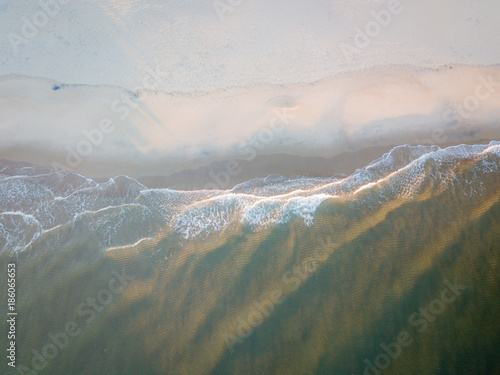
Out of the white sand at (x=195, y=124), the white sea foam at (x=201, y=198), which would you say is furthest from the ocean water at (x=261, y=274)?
the white sand at (x=195, y=124)

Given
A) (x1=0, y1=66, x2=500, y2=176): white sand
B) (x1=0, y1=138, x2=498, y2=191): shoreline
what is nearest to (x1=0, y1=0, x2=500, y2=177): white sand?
(x1=0, y1=66, x2=500, y2=176): white sand

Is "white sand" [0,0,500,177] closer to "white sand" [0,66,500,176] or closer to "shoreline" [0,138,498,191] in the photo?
"white sand" [0,66,500,176]

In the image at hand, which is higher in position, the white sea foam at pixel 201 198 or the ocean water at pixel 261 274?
the white sea foam at pixel 201 198

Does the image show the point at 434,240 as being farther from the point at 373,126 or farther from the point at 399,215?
the point at 373,126

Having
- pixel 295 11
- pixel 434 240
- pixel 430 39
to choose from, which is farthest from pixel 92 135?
pixel 430 39

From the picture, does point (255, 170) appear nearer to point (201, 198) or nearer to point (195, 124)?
point (201, 198)

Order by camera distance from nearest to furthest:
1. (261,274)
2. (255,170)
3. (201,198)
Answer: (261,274) < (201,198) < (255,170)

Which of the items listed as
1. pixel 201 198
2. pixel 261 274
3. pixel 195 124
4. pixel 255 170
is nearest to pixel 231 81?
pixel 195 124

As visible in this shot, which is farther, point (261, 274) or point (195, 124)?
point (195, 124)

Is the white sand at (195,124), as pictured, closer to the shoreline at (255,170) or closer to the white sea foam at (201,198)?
the shoreline at (255,170)
